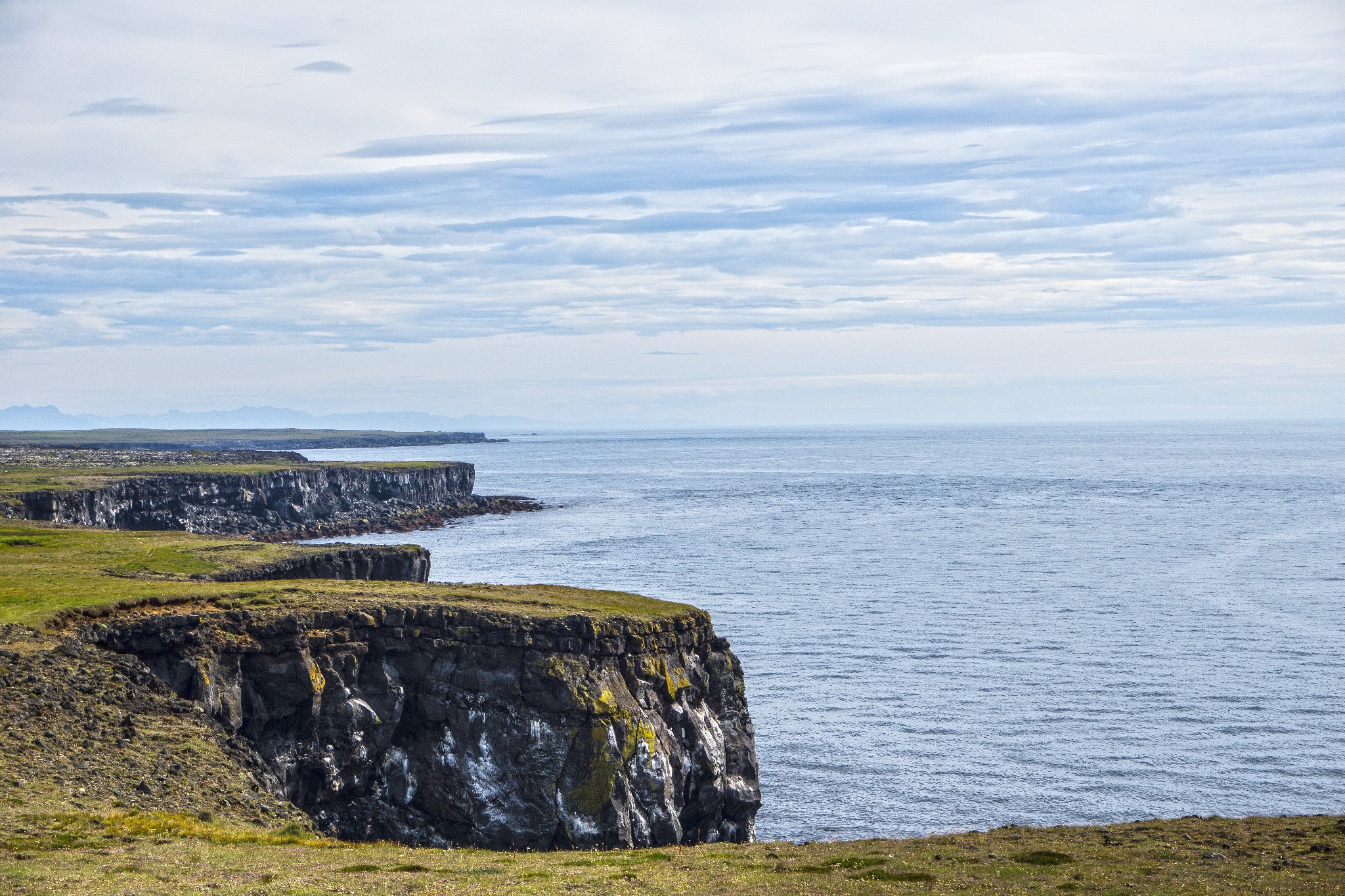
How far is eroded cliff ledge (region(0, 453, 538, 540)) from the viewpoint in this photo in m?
119

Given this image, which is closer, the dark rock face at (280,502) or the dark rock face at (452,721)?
the dark rock face at (452,721)

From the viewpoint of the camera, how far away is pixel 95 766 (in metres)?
32.7

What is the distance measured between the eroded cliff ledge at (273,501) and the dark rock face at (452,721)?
7728 cm

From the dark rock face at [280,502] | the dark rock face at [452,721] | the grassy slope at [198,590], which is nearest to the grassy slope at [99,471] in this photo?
the dark rock face at [280,502]

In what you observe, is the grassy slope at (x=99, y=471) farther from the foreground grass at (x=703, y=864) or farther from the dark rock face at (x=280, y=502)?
the foreground grass at (x=703, y=864)

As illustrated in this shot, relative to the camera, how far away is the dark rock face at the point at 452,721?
39875mm

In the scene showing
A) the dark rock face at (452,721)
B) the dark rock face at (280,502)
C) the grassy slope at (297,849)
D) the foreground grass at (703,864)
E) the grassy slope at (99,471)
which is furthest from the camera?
the grassy slope at (99,471)

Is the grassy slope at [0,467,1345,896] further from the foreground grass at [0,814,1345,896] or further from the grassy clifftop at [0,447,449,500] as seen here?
the grassy clifftop at [0,447,449,500]

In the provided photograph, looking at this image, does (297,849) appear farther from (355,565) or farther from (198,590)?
(355,565)

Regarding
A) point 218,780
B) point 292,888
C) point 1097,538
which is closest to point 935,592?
point 1097,538

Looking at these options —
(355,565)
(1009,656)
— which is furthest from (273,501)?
(1009,656)

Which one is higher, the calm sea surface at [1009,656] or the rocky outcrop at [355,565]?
the rocky outcrop at [355,565]

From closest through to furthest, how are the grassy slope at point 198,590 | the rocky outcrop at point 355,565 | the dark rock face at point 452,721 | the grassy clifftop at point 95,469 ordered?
the dark rock face at point 452,721, the grassy slope at point 198,590, the rocky outcrop at point 355,565, the grassy clifftop at point 95,469

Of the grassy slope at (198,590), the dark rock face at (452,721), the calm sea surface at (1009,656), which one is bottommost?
the calm sea surface at (1009,656)
